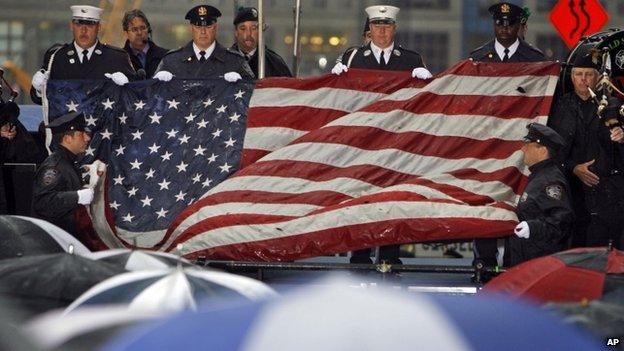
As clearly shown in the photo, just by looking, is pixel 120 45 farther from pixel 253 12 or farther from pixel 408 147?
pixel 408 147

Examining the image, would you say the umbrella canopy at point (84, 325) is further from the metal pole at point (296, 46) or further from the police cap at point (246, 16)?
the metal pole at point (296, 46)

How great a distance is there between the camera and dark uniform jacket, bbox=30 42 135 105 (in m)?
12.4

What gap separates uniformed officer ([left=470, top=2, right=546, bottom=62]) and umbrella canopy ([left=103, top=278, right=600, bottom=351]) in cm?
801

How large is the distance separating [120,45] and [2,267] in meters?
7.92

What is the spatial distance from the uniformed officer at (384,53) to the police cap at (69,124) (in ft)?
6.73

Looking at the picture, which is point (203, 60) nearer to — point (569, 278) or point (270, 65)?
point (270, 65)

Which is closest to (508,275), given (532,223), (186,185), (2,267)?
(532,223)

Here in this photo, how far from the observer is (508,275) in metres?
8.36

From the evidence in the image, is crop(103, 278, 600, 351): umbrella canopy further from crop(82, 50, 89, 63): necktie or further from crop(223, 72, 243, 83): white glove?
crop(82, 50, 89, 63): necktie

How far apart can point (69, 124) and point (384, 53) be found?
99.8 inches

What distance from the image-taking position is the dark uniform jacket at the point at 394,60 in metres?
12.3

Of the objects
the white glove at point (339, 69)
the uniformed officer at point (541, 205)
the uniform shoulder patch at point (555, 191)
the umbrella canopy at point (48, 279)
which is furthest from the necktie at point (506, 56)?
the umbrella canopy at point (48, 279)

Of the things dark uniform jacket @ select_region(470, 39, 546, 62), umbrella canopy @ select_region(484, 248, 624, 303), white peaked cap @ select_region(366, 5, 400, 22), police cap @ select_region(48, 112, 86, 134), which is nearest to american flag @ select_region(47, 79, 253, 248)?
police cap @ select_region(48, 112, 86, 134)

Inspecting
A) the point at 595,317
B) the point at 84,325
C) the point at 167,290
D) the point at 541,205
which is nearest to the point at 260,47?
the point at 541,205
